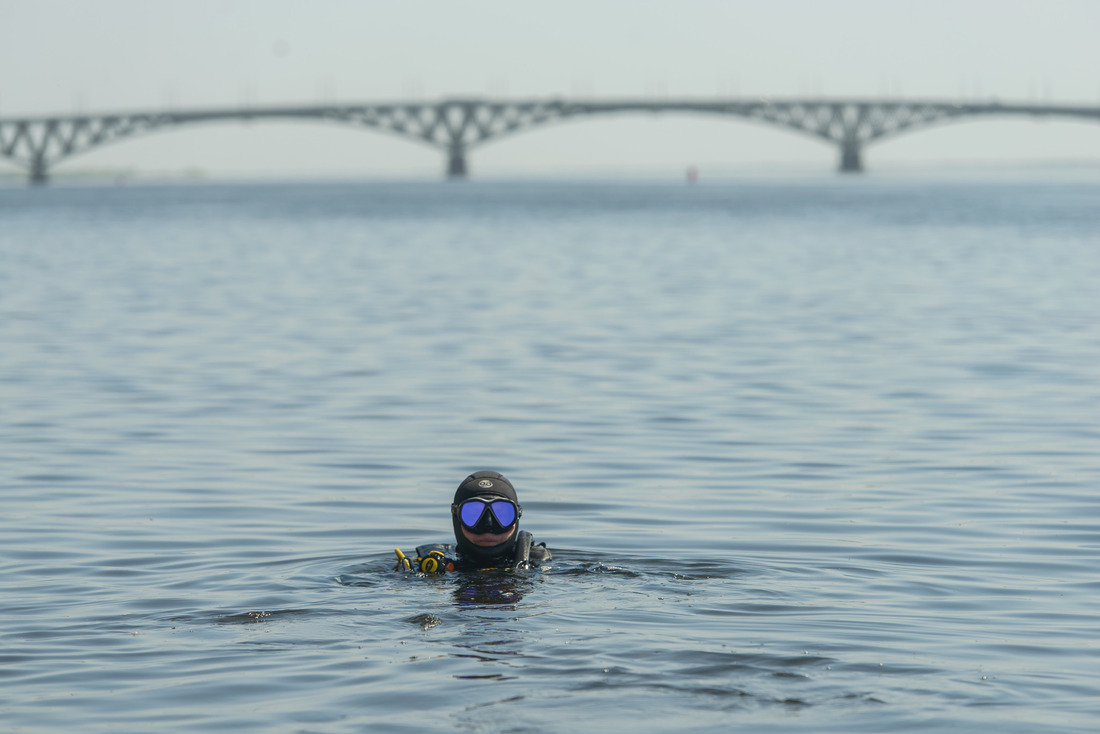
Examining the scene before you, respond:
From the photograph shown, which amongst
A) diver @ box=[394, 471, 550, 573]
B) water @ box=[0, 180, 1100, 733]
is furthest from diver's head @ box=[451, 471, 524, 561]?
water @ box=[0, 180, 1100, 733]

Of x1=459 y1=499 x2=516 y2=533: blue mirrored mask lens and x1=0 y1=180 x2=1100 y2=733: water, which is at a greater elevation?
x1=459 y1=499 x2=516 y2=533: blue mirrored mask lens

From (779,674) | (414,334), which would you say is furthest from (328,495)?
(414,334)

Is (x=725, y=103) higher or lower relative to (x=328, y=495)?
higher

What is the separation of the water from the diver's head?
0.23 metres

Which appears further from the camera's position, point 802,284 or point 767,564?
point 802,284

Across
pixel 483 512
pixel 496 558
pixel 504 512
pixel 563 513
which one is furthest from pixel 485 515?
pixel 563 513

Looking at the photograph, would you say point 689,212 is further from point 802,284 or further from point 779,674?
point 779,674

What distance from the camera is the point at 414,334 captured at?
102ft

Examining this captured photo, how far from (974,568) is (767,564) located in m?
1.59

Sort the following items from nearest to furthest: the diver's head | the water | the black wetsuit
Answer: the water
the diver's head
the black wetsuit

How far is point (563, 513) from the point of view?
568 inches

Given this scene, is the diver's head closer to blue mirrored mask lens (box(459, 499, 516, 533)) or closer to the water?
blue mirrored mask lens (box(459, 499, 516, 533))

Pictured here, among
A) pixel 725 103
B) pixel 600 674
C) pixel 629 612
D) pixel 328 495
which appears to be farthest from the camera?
pixel 725 103

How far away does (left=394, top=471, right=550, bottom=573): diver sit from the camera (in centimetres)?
1074
